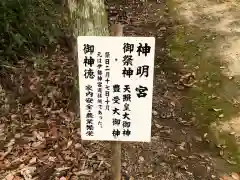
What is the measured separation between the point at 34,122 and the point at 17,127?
200 millimetres

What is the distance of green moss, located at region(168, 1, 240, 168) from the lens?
4825 millimetres

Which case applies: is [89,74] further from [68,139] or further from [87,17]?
[68,139]

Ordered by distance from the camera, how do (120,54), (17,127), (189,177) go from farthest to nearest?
1. (17,127)
2. (189,177)
3. (120,54)

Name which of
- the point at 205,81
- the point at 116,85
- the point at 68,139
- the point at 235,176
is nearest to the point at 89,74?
the point at 116,85

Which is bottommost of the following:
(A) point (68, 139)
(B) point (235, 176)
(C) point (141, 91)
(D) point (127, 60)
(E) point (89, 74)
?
(B) point (235, 176)

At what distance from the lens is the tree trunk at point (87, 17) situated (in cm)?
409

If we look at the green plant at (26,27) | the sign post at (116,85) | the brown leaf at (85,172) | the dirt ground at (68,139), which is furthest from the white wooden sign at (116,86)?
the green plant at (26,27)

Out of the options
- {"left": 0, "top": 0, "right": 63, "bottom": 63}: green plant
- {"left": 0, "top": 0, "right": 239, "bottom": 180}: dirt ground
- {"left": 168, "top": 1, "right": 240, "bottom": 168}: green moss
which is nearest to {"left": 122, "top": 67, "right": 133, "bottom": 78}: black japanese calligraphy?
{"left": 0, "top": 0, "right": 239, "bottom": 180}: dirt ground

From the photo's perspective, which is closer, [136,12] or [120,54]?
[120,54]

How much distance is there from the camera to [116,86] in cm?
290

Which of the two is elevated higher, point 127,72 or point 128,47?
point 128,47

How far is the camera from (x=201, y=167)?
4020 mm

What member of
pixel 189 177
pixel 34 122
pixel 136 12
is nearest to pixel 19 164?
pixel 34 122

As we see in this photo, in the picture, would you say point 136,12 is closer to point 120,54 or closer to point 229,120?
point 229,120
